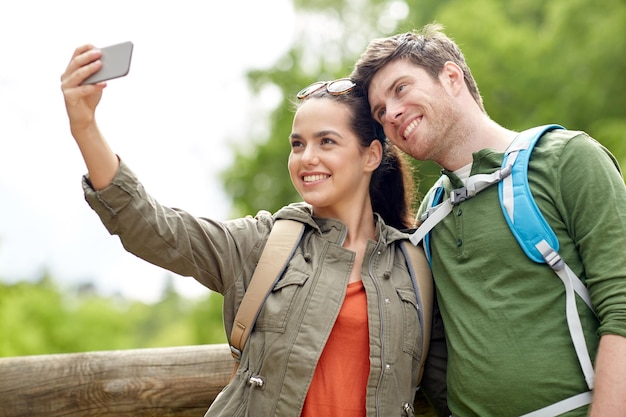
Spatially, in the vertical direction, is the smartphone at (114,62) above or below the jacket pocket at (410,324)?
above

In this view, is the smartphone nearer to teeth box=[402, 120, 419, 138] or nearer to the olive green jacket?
the olive green jacket

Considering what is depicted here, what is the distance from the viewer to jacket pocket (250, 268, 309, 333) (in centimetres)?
254

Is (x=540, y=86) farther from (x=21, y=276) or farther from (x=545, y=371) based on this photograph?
(x=21, y=276)

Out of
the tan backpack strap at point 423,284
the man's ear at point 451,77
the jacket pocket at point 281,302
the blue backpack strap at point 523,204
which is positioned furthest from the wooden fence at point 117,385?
the man's ear at point 451,77

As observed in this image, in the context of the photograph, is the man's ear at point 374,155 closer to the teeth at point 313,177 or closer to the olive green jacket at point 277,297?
the teeth at point 313,177

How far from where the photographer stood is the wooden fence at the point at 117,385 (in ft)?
9.54

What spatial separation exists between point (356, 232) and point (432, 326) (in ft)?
1.50

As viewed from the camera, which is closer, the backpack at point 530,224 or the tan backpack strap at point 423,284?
the backpack at point 530,224

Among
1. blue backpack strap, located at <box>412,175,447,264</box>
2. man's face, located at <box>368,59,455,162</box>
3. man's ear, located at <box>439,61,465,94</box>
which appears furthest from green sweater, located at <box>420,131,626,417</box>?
man's ear, located at <box>439,61,465,94</box>

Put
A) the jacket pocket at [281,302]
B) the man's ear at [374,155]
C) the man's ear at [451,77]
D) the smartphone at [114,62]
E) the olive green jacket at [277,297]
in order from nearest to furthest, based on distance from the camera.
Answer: the smartphone at [114,62] → the olive green jacket at [277,297] → the jacket pocket at [281,302] → the man's ear at [451,77] → the man's ear at [374,155]

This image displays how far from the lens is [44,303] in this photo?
23.4 metres

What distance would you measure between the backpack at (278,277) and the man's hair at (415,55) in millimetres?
677

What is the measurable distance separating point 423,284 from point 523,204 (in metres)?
0.49

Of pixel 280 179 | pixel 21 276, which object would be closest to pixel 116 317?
pixel 21 276
